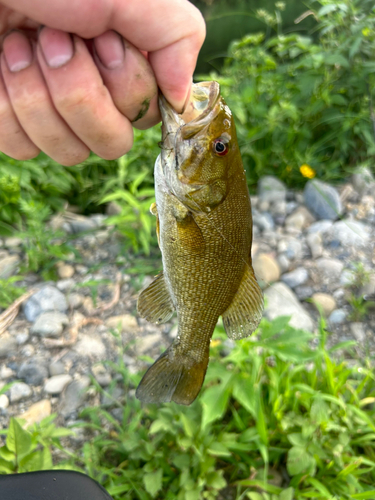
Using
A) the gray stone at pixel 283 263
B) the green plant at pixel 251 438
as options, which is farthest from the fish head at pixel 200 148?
the gray stone at pixel 283 263

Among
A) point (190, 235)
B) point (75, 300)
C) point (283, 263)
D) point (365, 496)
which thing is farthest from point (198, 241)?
point (283, 263)

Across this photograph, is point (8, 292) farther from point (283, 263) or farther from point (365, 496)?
point (365, 496)

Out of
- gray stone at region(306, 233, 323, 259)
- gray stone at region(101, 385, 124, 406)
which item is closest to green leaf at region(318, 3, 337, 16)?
gray stone at region(306, 233, 323, 259)

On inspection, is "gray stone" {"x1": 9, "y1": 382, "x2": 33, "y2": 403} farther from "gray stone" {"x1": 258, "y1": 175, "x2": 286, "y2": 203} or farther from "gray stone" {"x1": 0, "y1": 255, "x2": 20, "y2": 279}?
"gray stone" {"x1": 258, "y1": 175, "x2": 286, "y2": 203}

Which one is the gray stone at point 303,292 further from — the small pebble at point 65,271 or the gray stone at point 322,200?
the small pebble at point 65,271

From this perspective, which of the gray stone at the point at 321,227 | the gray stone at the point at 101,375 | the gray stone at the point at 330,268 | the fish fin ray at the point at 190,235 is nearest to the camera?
the fish fin ray at the point at 190,235

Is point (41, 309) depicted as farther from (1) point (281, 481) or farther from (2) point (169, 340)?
(1) point (281, 481)
